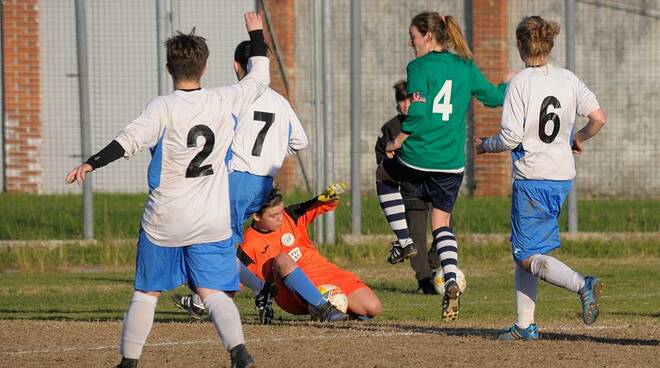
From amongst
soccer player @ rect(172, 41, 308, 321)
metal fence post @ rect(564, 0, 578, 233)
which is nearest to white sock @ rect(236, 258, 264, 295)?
soccer player @ rect(172, 41, 308, 321)

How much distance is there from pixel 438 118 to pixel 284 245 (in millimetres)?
1563

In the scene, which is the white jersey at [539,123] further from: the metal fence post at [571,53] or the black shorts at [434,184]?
the metal fence post at [571,53]

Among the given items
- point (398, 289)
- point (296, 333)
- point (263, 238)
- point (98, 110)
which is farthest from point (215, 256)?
point (98, 110)

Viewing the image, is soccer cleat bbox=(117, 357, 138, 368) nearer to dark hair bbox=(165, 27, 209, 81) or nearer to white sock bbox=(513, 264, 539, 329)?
dark hair bbox=(165, 27, 209, 81)

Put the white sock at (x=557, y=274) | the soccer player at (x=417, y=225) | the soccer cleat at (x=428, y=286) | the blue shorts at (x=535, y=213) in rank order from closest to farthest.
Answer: the white sock at (x=557, y=274) → the blue shorts at (x=535, y=213) → the soccer player at (x=417, y=225) → the soccer cleat at (x=428, y=286)

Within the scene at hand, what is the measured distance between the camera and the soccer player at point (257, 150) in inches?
375

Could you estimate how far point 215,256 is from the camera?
7246 mm

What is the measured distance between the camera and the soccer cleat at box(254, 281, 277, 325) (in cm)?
971

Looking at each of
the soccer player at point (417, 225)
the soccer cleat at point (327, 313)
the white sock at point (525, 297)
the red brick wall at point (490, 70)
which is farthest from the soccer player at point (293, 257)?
the red brick wall at point (490, 70)

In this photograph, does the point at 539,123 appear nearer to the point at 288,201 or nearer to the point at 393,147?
the point at 393,147

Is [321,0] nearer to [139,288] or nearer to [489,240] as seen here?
[489,240]

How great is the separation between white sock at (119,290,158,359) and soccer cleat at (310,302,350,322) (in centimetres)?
255

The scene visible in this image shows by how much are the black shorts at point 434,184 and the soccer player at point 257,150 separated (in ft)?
2.67

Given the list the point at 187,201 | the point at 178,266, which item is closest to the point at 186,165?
the point at 187,201
